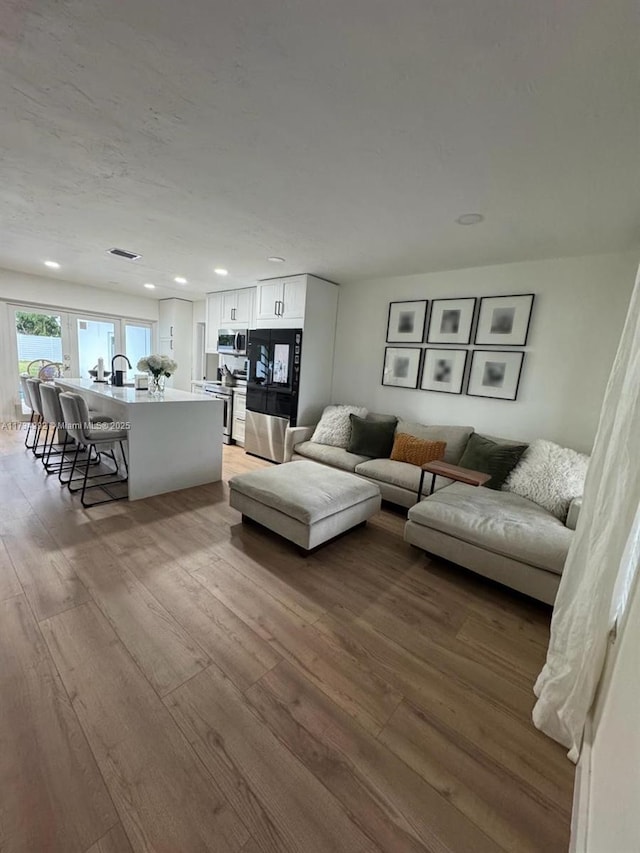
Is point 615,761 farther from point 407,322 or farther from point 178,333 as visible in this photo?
point 178,333

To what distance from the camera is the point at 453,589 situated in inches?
86.5

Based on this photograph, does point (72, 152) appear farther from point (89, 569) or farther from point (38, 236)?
point (89, 569)

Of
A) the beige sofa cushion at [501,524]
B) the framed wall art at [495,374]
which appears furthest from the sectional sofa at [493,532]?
the framed wall art at [495,374]

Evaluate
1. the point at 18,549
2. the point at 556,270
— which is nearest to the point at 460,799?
the point at 18,549

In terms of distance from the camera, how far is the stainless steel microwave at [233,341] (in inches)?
207

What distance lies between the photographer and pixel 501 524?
2.21 meters

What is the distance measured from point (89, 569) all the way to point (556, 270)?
4432mm

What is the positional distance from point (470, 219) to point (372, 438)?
88.0 inches

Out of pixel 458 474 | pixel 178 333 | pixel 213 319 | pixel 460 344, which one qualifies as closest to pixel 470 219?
pixel 460 344

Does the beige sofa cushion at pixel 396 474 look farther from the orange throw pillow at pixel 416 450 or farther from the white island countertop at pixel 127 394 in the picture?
the white island countertop at pixel 127 394

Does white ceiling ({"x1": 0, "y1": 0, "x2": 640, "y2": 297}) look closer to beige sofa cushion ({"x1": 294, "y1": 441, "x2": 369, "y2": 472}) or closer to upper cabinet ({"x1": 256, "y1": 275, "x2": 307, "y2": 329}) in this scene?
upper cabinet ({"x1": 256, "y1": 275, "x2": 307, "y2": 329})

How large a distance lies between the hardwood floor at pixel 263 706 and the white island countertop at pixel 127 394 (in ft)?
4.48

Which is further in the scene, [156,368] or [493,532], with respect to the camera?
[156,368]

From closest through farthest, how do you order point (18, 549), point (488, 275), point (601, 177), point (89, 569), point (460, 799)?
point (460, 799) < point (601, 177) < point (89, 569) < point (18, 549) < point (488, 275)
